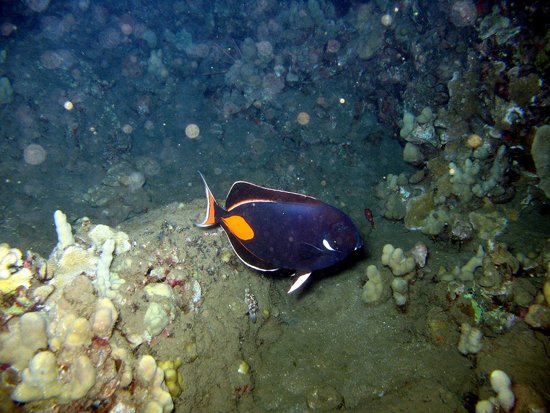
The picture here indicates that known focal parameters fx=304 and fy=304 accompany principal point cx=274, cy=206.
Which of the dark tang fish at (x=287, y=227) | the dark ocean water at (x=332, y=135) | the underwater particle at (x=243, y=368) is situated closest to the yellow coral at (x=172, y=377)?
the underwater particle at (x=243, y=368)

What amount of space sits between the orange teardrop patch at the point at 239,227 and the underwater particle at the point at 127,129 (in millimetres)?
8785

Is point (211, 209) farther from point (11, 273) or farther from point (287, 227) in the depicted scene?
point (11, 273)

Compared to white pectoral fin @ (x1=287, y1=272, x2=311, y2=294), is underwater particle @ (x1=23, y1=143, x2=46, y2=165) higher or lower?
lower

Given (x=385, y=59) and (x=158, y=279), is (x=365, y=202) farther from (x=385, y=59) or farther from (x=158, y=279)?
(x=158, y=279)

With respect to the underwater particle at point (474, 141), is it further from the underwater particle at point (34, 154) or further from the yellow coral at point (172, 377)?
the underwater particle at point (34, 154)

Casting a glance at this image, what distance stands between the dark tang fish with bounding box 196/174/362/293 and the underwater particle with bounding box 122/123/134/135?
342 inches

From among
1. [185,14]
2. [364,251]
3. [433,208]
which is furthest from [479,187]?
[185,14]

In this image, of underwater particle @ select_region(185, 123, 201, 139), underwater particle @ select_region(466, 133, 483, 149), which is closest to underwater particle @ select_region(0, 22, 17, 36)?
underwater particle @ select_region(185, 123, 201, 139)

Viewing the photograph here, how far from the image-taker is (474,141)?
18.5 ft

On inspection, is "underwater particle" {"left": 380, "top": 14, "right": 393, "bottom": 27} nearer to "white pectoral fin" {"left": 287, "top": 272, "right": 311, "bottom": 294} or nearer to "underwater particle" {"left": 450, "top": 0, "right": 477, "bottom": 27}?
"underwater particle" {"left": 450, "top": 0, "right": 477, "bottom": 27}

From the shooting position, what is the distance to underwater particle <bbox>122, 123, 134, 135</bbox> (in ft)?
33.0

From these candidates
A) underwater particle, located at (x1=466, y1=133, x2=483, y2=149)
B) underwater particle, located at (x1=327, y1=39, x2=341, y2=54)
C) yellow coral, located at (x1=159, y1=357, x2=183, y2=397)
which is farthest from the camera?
underwater particle, located at (x1=327, y1=39, x2=341, y2=54)

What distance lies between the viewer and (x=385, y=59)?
25.8ft

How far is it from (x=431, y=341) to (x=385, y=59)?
6.83 metres
